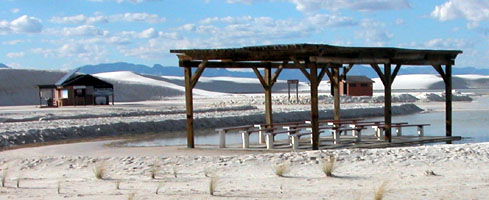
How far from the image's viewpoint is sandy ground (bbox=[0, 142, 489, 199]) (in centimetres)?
834

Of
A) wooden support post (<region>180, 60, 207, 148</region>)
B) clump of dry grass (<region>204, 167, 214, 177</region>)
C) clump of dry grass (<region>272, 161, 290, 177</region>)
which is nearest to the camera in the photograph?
clump of dry grass (<region>272, 161, 290, 177</region>)

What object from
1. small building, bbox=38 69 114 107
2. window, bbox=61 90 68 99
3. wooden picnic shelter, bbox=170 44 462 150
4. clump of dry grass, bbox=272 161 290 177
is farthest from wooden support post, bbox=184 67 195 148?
window, bbox=61 90 68 99

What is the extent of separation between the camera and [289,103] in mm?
48969

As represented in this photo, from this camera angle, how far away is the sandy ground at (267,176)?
8.34m

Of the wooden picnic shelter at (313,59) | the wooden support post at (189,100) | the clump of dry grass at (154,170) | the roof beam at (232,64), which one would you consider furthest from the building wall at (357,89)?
the clump of dry grass at (154,170)

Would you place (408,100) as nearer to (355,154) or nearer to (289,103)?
(289,103)

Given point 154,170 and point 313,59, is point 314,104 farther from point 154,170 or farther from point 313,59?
point 154,170

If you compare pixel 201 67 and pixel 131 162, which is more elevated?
pixel 201 67

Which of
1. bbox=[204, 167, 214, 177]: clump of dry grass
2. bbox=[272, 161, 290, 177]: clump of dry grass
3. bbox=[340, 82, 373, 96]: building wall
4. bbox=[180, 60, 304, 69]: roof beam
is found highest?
bbox=[180, 60, 304, 69]: roof beam

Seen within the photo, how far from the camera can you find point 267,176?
403 inches

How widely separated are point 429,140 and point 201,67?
20.3 ft

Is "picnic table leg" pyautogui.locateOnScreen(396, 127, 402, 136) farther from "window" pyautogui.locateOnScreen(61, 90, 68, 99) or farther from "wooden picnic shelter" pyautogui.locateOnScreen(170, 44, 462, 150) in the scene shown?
"window" pyautogui.locateOnScreen(61, 90, 68, 99)

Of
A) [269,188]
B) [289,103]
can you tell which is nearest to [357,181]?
[269,188]

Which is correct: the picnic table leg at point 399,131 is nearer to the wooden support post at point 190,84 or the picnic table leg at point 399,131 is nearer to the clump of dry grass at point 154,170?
the wooden support post at point 190,84
